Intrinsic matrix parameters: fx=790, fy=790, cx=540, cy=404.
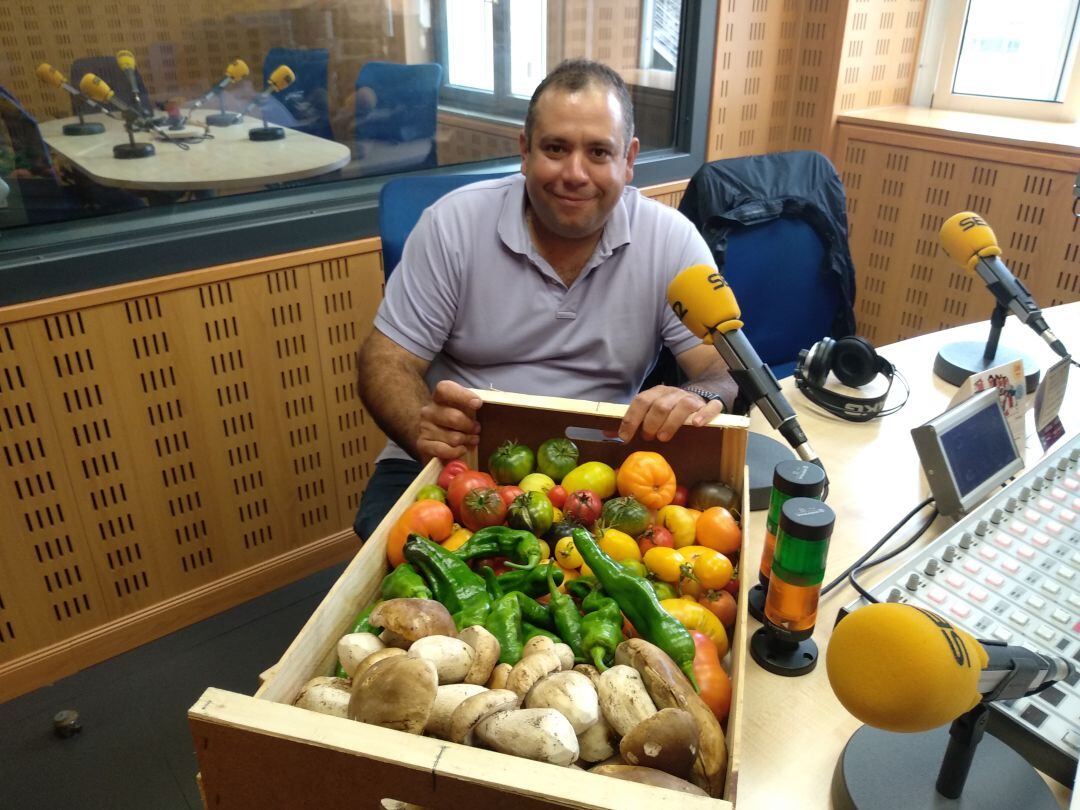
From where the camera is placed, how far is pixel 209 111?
82.6 inches

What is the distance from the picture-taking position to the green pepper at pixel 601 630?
0.85 metres

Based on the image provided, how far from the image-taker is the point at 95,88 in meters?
1.90

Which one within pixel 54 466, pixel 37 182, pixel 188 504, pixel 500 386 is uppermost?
pixel 37 182

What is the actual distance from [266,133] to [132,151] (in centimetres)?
35

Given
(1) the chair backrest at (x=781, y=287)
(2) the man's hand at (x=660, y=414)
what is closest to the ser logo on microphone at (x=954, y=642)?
(2) the man's hand at (x=660, y=414)

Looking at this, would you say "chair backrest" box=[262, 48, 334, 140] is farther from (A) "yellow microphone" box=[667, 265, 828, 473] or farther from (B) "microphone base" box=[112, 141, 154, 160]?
(A) "yellow microphone" box=[667, 265, 828, 473]

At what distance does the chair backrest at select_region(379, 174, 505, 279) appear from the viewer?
1.83m

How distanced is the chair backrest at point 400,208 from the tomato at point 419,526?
89cm

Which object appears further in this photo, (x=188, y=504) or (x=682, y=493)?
(x=188, y=504)

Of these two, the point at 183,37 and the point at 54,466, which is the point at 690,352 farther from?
the point at 54,466

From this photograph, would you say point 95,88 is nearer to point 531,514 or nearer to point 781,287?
point 531,514

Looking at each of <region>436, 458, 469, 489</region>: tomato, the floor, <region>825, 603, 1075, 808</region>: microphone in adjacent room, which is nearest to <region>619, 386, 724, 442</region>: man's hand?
<region>436, 458, 469, 489</region>: tomato

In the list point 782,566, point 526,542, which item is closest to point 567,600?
point 526,542

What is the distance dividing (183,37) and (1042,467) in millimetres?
2083
